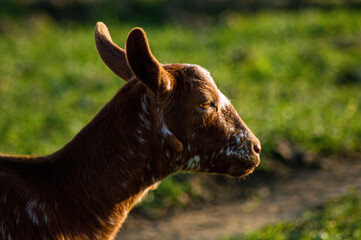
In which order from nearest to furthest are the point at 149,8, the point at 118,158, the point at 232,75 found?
the point at 118,158 → the point at 232,75 → the point at 149,8

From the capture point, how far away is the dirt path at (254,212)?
607 centimetres

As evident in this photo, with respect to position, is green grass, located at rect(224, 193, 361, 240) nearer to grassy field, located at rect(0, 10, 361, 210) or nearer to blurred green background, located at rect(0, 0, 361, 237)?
blurred green background, located at rect(0, 0, 361, 237)

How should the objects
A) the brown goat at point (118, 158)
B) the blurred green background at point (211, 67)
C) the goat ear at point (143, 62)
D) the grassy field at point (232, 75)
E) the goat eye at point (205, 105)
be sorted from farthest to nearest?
the grassy field at point (232, 75) < the blurred green background at point (211, 67) < the goat eye at point (205, 105) < the brown goat at point (118, 158) < the goat ear at point (143, 62)

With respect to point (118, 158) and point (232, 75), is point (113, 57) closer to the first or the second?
point (118, 158)

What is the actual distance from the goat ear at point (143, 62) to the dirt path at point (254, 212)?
2.89 meters

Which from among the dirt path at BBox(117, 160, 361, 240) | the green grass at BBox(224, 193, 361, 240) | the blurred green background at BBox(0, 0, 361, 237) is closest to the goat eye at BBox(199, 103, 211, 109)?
the green grass at BBox(224, 193, 361, 240)

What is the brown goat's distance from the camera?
3.30 meters

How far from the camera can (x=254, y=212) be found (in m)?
6.43

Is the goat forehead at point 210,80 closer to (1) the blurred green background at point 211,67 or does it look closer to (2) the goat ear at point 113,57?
(2) the goat ear at point 113,57

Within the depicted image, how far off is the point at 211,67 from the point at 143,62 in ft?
23.1

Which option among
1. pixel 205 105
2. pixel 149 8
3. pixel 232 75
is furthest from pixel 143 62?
pixel 149 8

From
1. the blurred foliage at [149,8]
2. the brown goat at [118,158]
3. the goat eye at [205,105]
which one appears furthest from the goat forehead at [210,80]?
the blurred foliage at [149,8]

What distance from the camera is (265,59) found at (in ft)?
34.2

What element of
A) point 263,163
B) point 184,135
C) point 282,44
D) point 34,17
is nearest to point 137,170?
point 184,135
